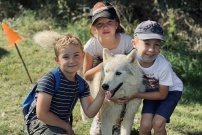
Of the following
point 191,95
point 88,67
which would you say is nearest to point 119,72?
point 88,67

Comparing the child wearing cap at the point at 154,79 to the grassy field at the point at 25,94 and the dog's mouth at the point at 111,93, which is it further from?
the grassy field at the point at 25,94

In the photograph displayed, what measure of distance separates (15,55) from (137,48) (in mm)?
3382

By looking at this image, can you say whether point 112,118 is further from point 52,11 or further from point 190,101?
point 52,11

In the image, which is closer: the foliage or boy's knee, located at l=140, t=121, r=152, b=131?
boy's knee, located at l=140, t=121, r=152, b=131

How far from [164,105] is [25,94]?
2.14 m

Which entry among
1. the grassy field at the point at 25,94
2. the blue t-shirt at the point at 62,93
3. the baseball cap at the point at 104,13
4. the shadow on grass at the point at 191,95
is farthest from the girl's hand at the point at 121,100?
the shadow on grass at the point at 191,95

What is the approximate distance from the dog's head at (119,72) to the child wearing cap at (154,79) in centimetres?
14

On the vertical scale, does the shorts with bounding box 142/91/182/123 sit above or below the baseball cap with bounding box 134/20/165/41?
below

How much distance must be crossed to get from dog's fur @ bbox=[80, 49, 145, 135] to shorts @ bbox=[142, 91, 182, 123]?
0.13 m

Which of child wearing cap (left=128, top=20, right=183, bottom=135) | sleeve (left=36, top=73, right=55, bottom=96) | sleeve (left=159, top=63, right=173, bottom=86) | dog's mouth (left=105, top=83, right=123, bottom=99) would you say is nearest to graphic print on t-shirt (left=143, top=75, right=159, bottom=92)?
child wearing cap (left=128, top=20, right=183, bottom=135)

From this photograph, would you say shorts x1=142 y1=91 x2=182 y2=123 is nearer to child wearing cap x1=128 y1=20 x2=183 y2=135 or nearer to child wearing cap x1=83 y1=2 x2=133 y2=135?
child wearing cap x1=128 y1=20 x2=183 y2=135

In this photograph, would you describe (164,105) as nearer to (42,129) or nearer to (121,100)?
(121,100)

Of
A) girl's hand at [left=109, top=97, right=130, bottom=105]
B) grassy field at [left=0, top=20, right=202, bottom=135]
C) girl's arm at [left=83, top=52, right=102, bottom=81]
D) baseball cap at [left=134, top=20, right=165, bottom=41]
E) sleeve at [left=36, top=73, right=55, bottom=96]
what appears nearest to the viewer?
sleeve at [left=36, top=73, right=55, bottom=96]

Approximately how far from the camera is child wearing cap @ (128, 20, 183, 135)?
3299 millimetres
